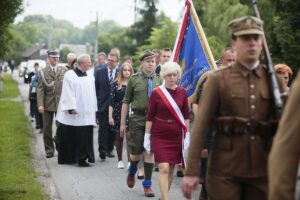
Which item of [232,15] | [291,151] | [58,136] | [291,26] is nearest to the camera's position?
[291,151]

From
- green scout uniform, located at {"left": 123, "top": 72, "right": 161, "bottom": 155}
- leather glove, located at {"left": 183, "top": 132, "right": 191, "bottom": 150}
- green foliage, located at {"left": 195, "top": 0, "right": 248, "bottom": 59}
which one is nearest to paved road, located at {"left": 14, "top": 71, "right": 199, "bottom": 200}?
green scout uniform, located at {"left": 123, "top": 72, "right": 161, "bottom": 155}

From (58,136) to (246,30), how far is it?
887 centimetres

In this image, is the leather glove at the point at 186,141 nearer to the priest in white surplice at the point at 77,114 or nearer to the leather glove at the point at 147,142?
the leather glove at the point at 147,142

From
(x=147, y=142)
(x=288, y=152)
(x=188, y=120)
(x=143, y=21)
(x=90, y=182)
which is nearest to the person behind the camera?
(x=288, y=152)

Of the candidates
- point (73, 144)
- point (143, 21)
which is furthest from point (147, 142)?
point (143, 21)

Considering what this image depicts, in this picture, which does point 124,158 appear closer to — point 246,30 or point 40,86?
point 40,86

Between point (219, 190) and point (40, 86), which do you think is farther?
point (40, 86)

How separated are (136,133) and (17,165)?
3.26 metres

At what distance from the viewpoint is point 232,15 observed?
37.2m

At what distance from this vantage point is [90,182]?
10695 mm

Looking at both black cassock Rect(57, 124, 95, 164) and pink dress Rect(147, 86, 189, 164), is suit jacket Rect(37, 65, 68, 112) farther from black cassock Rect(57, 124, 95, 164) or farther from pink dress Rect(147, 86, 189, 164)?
pink dress Rect(147, 86, 189, 164)

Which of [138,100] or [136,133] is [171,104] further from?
[138,100]

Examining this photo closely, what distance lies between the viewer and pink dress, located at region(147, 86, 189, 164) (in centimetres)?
838

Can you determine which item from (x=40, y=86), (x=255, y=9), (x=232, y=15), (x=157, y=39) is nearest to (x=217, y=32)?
(x=232, y=15)
